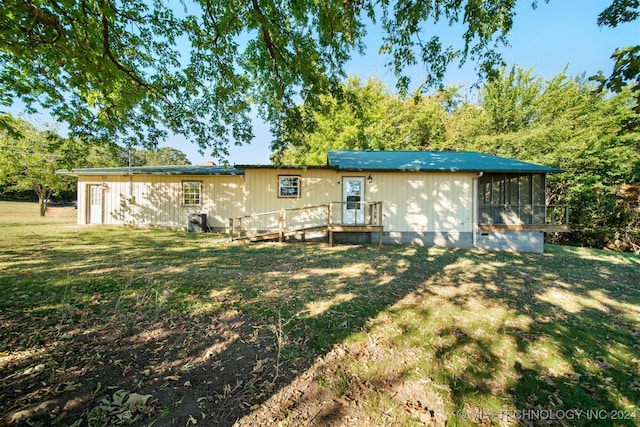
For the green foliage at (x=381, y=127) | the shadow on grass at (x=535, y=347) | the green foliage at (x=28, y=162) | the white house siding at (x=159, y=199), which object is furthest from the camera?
the green foliage at (x=381, y=127)

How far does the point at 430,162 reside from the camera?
11.5 meters

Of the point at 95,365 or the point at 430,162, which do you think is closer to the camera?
the point at 95,365

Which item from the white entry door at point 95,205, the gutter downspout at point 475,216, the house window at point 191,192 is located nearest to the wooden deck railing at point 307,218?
the house window at point 191,192

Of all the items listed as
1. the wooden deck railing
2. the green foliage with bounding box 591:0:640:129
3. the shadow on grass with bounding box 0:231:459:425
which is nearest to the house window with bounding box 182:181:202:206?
the wooden deck railing

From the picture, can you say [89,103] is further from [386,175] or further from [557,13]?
[557,13]

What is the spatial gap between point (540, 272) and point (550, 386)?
540 cm

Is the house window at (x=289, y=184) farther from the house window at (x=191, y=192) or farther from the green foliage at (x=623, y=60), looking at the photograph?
the green foliage at (x=623, y=60)

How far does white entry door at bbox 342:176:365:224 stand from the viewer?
36.2ft

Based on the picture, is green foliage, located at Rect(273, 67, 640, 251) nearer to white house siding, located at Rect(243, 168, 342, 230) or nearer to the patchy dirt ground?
white house siding, located at Rect(243, 168, 342, 230)

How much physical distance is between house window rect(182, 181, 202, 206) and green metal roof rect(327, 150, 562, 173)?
6555 mm

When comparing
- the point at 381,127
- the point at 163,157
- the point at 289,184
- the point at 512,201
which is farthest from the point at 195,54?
the point at 163,157

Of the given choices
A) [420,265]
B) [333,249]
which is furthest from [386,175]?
[420,265]

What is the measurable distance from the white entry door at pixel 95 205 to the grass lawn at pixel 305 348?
9288mm

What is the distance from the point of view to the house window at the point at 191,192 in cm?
1286
